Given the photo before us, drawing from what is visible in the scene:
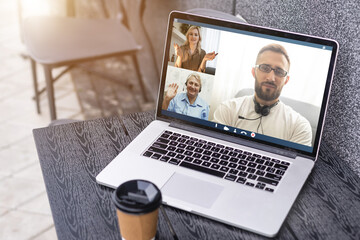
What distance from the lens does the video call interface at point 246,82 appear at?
0.81 m

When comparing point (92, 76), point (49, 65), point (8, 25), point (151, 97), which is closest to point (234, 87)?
point (49, 65)

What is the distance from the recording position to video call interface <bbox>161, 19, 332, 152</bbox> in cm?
81

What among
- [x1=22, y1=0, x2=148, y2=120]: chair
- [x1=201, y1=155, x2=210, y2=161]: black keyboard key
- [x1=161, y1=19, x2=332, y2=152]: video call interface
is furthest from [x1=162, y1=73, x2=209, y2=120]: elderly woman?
[x1=22, y1=0, x2=148, y2=120]: chair

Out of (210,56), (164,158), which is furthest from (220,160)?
(210,56)

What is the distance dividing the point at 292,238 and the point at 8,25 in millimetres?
2755

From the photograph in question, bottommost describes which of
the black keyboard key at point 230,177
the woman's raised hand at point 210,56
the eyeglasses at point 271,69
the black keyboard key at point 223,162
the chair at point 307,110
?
the black keyboard key at point 230,177

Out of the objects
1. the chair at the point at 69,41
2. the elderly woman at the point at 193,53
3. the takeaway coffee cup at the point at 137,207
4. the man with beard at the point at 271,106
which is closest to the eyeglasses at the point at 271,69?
the man with beard at the point at 271,106

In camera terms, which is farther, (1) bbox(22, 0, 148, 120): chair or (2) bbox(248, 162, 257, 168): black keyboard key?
(1) bbox(22, 0, 148, 120): chair

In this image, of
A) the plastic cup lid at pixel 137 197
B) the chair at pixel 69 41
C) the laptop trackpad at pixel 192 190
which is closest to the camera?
the plastic cup lid at pixel 137 197

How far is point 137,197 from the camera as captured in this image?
619mm

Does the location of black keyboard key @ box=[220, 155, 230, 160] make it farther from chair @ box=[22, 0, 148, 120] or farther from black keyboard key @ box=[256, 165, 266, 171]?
chair @ box=[22, 0, 148, 120]

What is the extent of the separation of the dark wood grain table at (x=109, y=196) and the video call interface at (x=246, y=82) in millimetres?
93

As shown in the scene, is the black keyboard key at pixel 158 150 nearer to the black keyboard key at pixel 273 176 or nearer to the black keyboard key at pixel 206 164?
the black keyboard key at pixel 206 164

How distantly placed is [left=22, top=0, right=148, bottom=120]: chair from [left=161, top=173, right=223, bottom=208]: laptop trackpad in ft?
3.23
